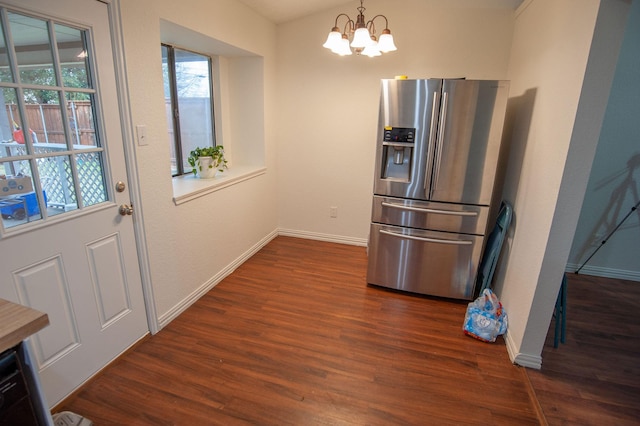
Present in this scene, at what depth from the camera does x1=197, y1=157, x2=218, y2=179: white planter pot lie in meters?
2.91

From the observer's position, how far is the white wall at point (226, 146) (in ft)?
6.43

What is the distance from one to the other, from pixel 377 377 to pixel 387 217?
4.23 ft

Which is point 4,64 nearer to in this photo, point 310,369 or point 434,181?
point 310,369

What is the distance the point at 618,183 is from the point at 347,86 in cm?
277

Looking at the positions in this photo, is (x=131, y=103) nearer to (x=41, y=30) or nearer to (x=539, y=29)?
(x=41, y=30)

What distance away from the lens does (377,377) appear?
193 centimetres

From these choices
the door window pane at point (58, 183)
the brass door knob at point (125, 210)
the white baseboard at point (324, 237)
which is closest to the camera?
the door window pane at point (58, 183)

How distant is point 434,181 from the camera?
8.46ft

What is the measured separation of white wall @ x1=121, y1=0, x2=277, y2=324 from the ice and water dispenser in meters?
1.45

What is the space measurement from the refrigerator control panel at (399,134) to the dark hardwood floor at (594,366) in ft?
5.78

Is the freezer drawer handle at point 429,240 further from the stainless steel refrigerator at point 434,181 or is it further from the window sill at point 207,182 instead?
the window sill at point 207,182

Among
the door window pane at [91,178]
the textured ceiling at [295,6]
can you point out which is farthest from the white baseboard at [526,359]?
the textured ceiling at [295,6]

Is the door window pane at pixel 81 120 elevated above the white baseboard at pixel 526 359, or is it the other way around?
the door window pane at pixel 81 120

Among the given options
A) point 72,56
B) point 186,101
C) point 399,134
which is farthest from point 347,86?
point 72,56
